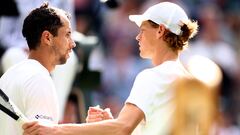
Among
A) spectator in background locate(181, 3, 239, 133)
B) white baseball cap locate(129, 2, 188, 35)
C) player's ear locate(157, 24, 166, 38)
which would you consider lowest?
spectator in background locate(181, 3, 239, 133)

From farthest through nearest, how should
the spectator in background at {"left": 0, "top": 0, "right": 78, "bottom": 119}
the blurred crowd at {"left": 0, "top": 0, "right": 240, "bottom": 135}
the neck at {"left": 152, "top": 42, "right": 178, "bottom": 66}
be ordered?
the blurred crowd at {"left": 0, "top": 0, "right": 240, "bottom": 135} < the spectator in background at {"left": 0, "top": 0, "right": 78, "bottom": 119} < the neck at {"left": 152, "top": 42, "right": 178, "bottom": 66}

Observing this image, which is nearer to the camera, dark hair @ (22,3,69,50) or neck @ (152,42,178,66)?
neck @ (152,42,178,66)

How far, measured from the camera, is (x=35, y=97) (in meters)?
4.53

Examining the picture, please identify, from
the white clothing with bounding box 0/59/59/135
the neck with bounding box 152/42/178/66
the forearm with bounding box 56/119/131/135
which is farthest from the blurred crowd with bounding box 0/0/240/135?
the forearm with bounding box 56/119/131/135

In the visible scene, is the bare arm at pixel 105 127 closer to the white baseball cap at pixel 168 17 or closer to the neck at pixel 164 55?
the neck at pixel 164 55

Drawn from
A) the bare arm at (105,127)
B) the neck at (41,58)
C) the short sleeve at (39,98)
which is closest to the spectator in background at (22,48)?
the neck at (41,58)

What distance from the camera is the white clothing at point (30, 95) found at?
4551mm

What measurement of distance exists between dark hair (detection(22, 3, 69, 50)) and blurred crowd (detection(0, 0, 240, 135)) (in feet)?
10.4

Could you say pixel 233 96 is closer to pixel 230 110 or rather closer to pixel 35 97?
pixel 230 110

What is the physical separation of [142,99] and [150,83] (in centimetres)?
10

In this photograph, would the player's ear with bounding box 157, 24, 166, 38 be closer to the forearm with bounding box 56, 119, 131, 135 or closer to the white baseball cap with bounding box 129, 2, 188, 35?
the white baseball cap with bounding box 129, 2, 188, 35

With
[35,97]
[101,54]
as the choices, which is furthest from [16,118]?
[101,54]

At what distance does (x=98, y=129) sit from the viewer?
4578mm

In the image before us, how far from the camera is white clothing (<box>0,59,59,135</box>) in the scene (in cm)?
455
